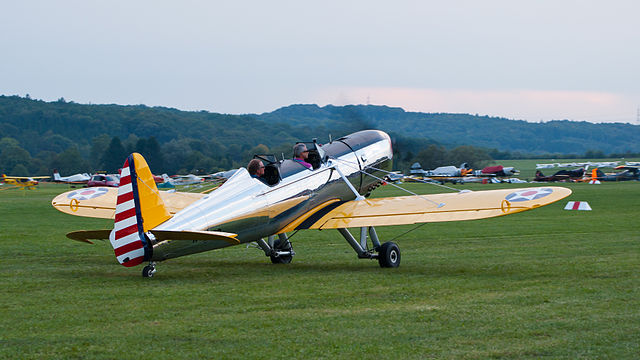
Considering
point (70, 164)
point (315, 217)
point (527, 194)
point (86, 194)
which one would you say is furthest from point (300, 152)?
point (70, 164)

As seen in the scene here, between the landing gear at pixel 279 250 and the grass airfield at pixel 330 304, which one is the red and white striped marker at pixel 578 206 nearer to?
the grass airfield at pixel 330 304

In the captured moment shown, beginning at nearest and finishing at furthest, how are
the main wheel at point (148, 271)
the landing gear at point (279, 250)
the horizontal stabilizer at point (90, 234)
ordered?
the horizontal stabilizer at point (90, 234)
the main wheel at point (148, 271)
the landing gear at point (279, 250)

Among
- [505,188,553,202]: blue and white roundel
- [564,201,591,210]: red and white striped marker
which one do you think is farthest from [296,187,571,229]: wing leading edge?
[564,201,591,210]: red and white striped marker

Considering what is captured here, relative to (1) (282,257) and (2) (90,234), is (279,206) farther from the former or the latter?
(2) (90,234)

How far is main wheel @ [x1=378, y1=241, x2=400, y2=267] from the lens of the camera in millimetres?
11516

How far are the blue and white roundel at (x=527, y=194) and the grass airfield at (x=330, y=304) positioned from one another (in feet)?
3.44

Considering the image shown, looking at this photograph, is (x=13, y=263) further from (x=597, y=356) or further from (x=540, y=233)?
(x=540, y=233)

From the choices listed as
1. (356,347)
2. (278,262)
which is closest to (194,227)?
(278,262)

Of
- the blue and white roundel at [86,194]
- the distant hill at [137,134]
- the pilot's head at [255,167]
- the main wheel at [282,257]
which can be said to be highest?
the pilot's head at [255,167]

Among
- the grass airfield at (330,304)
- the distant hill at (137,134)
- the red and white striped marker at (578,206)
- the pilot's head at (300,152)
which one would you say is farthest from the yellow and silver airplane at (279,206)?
the distant hill at (137,134)

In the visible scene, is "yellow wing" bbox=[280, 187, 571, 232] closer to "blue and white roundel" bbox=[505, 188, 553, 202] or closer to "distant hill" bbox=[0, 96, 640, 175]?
"blue and white roundel" bbox=[505, 188, 553, 202]

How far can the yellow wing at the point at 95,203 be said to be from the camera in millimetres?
12836

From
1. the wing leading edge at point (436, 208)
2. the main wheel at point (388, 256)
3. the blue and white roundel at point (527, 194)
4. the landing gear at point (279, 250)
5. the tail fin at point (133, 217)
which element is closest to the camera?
the tail fin at point (133, 217)

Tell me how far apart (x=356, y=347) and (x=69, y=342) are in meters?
2.40
